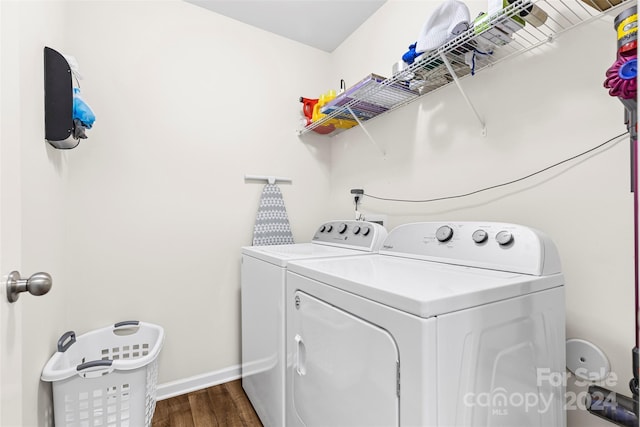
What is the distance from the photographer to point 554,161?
1.08 metres

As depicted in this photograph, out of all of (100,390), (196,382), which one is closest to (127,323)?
(100,390)

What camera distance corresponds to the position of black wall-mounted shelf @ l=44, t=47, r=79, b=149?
1161 millimetres

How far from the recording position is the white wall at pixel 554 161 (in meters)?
0.93

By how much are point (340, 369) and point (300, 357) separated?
27 cm

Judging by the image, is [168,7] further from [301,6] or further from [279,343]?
[279,343]

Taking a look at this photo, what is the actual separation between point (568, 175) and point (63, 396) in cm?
216

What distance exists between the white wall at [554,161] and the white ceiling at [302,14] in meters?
0.41

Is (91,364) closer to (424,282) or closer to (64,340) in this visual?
(64,340)

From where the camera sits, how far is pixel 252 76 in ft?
6.91

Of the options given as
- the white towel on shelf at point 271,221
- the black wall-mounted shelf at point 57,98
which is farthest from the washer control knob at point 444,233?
the black wall-mounted shelf at point 57,98

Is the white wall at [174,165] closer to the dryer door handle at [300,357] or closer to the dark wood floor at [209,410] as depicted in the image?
the dark wood floor at [209,410]

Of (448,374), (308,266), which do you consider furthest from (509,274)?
(308,266)

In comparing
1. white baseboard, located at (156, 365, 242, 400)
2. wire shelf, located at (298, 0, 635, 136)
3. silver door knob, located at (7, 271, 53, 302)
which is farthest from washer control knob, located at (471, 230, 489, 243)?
white baseboard, located at (156, 365, 242, 400)

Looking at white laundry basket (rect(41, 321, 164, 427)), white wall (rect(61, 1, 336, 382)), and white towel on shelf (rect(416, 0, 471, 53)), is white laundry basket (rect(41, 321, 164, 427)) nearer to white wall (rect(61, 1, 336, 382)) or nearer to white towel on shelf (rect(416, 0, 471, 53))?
white wall (rect(61, 1, 336, 382))
